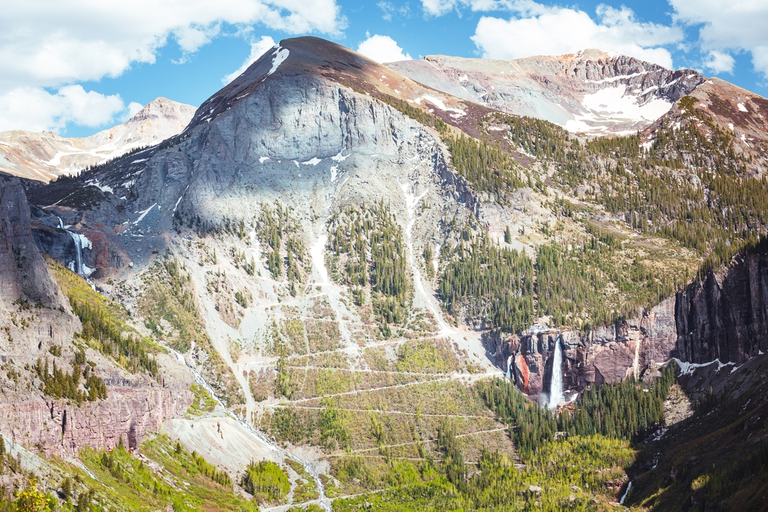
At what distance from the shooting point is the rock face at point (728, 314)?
157m

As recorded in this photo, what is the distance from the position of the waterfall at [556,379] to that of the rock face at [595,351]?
2.46ft

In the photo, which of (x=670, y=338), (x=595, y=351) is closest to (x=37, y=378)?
(x=595, y=351)

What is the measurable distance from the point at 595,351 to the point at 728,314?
30.5m

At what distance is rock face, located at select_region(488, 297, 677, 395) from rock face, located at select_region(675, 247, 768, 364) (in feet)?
12.9

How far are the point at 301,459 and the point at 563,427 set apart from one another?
5604 cm

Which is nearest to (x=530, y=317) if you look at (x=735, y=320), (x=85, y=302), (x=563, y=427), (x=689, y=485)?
(x=563, y=427)

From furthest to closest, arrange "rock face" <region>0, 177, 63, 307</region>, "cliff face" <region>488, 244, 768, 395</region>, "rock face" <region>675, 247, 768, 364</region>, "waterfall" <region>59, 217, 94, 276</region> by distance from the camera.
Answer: "waterfall" <region>59, 217, 94, 276</region> < "cliff face" <region>488, 244, 768, 395</region> < "rock face" <region>675, 247, 768, 364</region> < "rock face" <region>0, 177, 63, 307</region>

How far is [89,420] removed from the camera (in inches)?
4532

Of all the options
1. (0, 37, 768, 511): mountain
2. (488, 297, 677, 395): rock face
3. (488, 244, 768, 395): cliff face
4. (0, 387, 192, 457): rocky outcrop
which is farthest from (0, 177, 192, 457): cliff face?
(488, 244, 768, 395): cliff face

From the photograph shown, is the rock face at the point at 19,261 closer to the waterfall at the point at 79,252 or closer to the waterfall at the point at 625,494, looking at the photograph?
the waterfall at the point at 79,252

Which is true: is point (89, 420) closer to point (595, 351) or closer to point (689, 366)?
point (595, 351)

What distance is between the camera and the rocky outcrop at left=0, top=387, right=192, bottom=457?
102m

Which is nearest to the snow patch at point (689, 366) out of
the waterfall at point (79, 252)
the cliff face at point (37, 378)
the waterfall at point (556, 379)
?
the waterfall at point (556, 379)

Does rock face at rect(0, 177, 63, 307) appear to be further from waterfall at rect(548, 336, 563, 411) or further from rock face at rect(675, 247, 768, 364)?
rock face at rect(675, 247, 768, 364)
